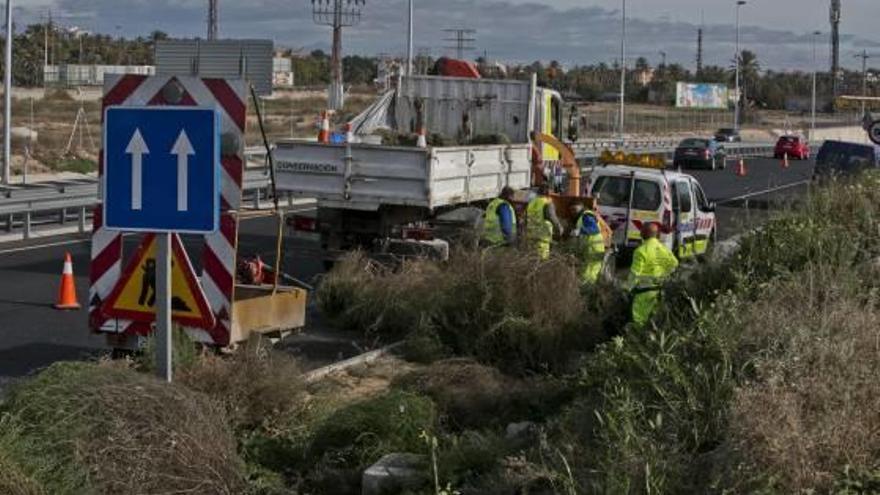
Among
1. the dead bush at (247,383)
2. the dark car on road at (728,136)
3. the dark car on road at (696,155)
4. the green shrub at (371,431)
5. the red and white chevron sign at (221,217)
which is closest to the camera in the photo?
the green shrub at (371,431)

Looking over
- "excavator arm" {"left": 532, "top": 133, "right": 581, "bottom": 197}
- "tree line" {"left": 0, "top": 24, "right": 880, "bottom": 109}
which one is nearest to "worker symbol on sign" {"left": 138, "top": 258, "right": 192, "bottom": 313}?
"excavator arm" {"left": 532, "top": 133, "right": 581, "bottom": 197}

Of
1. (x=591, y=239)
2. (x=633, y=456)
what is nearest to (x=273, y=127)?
(x=591, y=239)

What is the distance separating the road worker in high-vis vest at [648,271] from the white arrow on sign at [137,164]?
19.4 ft

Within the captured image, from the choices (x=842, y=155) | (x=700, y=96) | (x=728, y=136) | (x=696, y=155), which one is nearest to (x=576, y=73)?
(x=700, y=96)

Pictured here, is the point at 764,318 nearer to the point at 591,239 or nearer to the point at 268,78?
the point at 591,239

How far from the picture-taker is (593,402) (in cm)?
601

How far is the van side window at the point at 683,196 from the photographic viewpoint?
61.5 ft

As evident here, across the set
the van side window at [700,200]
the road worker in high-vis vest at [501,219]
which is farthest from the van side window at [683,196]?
the road worker in high-vis vest at [501,219]

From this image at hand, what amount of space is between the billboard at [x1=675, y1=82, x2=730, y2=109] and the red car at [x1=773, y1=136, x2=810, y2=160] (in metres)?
54.7

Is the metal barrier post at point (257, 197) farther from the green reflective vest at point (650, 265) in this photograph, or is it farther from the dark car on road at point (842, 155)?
the green reflective vest at point (650, 265)

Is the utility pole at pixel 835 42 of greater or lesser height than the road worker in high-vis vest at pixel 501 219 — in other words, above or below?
above

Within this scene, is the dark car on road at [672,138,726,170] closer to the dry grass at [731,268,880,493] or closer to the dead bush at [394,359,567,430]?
the dead bush at [394,359,567,430]

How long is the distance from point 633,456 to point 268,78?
19931 mm

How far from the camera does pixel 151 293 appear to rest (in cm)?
779
